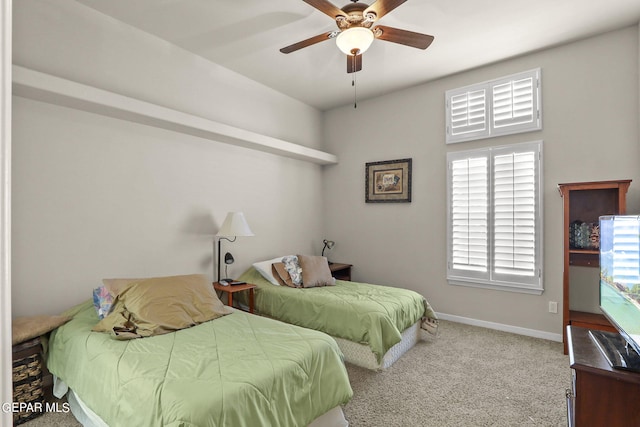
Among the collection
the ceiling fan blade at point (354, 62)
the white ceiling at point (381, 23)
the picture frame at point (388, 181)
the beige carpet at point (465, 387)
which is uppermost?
the white ceiling at point (381, 23)

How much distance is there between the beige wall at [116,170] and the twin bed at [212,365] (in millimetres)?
472

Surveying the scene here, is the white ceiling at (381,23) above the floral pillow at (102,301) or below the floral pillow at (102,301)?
above

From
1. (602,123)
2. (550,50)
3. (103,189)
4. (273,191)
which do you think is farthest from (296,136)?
(602,123)

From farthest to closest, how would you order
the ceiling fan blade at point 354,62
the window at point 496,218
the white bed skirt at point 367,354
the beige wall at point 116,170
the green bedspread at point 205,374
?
the window at point 496,218 < the white bed skirt at point 367,354 < the ceiling fan blade at point 354,62 < the beige wall at point 116,170 < the green bedspread at point 205,374

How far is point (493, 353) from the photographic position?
123 inches

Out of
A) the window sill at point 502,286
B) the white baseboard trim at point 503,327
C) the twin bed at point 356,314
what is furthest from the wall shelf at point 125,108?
the white baseboard trim at point 503,327

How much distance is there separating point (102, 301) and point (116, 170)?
1182mm

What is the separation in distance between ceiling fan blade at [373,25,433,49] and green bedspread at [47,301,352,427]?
88.8 inches

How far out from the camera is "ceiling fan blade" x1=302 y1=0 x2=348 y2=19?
2.06m

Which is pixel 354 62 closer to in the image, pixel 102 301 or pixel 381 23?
pixel 381 23

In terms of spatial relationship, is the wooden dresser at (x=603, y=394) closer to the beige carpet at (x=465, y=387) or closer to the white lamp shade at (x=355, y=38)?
the beige carpet at (x=465, y=387)

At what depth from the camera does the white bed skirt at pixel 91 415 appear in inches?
75.2

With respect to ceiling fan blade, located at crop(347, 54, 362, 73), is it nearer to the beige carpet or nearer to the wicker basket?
the beige carpet

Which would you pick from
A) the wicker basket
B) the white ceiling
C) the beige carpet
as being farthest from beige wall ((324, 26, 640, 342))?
the wicker basket
